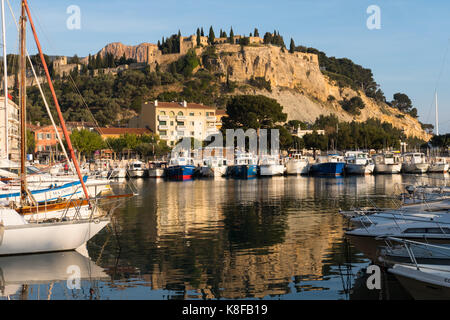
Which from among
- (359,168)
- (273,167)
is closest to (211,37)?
(273,167)

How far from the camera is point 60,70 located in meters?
177

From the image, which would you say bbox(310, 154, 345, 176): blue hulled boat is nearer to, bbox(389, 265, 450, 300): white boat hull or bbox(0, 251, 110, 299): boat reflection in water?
bbox(0, 251, 110, 299): boat reflection in water

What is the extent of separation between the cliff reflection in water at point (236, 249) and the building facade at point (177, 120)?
291 feet

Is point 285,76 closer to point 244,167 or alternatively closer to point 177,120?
point 177,120

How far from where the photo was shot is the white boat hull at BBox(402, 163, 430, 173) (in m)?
83.2

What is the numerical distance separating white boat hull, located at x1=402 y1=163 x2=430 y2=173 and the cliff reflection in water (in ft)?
166

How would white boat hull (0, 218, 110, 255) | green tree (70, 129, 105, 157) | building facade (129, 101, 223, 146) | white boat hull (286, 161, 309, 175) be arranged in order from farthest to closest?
building facade (129, 101, 223, 146)
green tree (70, 129, 105, 157)
white boat hull (286, 161, 309, 175)
white boat hull (0, 218, 110, 255)

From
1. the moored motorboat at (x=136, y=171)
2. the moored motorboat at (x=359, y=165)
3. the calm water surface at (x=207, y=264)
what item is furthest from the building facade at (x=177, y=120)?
the calm water surface at (x=207, y=264)

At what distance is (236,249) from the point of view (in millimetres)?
21250

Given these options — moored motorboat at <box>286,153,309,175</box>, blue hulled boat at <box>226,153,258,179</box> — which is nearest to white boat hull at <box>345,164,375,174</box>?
moored motorboat at <box>286,153,309,175</box>

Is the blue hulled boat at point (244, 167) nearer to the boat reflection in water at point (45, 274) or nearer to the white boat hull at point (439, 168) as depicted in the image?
the white boat hull at point (439, 168)

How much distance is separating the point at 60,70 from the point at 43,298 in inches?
6772

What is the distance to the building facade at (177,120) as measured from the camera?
125438mm
